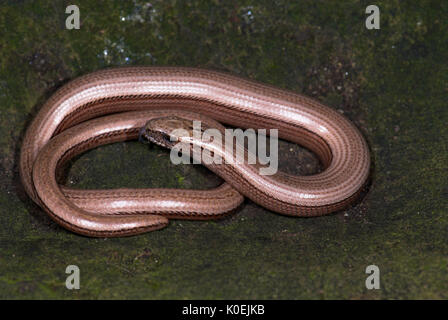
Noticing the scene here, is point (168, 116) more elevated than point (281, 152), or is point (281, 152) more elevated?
point (168, 116)

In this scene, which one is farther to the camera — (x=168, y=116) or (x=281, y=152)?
(x=281, y=152)

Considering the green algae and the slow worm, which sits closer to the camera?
the green algae

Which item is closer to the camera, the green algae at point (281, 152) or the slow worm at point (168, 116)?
the green algae at point (281, 152)

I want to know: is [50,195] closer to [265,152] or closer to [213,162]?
[213,162]
